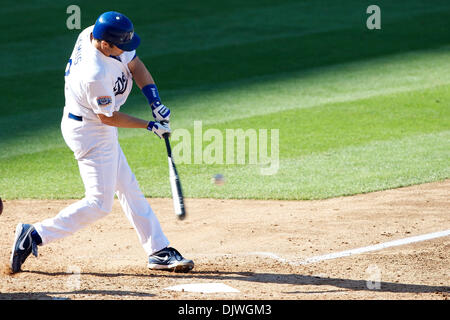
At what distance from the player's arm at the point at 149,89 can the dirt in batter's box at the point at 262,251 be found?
1.22 m

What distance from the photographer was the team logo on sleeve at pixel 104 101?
518 centimetres

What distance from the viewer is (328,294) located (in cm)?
501

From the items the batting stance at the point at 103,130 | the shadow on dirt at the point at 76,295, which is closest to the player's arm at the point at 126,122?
the batting stance at the point at 103,130

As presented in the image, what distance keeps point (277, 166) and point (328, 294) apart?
384 centimetres

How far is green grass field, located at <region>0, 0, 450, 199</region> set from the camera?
8.48m

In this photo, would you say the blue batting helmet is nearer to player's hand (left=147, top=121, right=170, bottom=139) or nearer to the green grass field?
player's hand (left=147, top=121, right=170, bottom=139)

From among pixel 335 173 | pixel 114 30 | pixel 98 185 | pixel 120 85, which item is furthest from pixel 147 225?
pixel 335 173

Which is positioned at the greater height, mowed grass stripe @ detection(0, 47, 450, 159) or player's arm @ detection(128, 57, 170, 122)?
player's arm @ detection(128, 57, 170, 122)

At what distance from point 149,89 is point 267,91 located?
6112 mm

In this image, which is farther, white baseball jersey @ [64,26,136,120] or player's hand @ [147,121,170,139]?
player's hand @ [147,121,170,139]

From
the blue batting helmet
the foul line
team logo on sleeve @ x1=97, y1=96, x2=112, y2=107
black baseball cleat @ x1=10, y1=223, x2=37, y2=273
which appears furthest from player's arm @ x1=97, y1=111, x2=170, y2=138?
the foul line

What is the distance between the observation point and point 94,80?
517 centimetres

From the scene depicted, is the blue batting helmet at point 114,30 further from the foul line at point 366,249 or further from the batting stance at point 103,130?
the foul line at point 366,249

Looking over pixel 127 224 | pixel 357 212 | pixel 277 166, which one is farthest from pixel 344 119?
pixel 127 224
